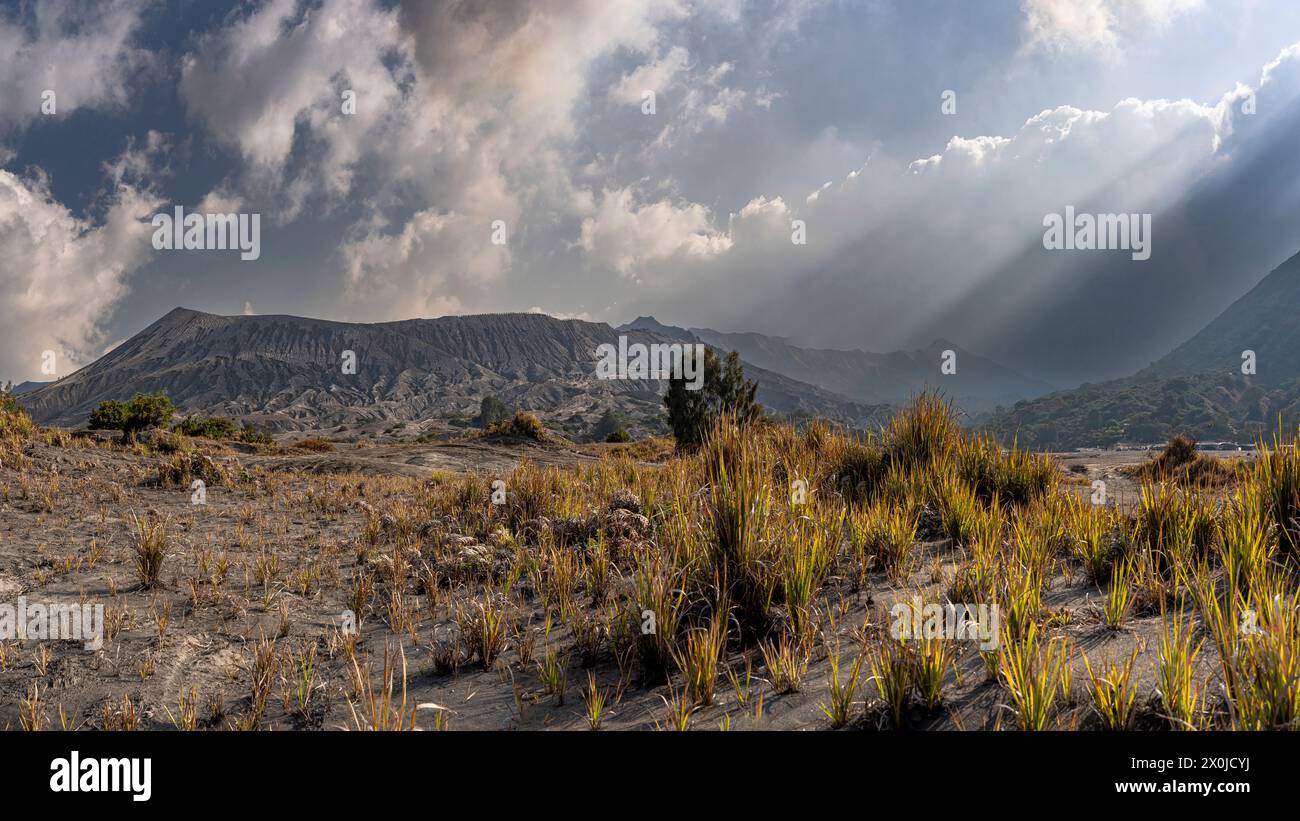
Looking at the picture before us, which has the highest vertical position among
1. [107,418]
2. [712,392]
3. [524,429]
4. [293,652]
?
[712,392]

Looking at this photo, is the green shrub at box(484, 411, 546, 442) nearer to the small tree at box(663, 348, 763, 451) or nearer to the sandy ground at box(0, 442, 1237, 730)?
the small tree at box(663, 348, 763, 451)

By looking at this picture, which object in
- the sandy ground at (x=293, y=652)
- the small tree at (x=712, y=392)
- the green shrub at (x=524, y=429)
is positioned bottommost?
the sandy ground at (x=293, y=652)

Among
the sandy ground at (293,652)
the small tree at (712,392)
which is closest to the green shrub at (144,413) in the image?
A: the sandy ground at (293,652)

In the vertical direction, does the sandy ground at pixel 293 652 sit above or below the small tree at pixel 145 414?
below

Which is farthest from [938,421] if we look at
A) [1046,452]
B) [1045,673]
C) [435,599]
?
[435,599]

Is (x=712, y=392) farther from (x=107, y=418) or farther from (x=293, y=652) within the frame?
(x=293, y=652)

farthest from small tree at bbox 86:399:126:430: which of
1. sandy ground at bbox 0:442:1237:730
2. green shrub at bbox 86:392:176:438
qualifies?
sandy ground at bbox 0:442:1237:730

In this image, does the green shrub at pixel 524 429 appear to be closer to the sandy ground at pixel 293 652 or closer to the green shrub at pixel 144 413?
the green shrub at pixel 144 413

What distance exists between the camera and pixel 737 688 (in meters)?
3.18

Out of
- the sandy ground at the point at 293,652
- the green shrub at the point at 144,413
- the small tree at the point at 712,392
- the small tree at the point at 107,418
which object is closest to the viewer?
the sandy ground at the point at 293,652

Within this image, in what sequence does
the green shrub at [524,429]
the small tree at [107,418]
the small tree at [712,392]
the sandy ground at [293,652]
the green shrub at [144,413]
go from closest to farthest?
1. the sandy ground at [293,652]
2. the green shrub at [144,413]
3. the small tree at [107,418]
4. the small tree at [712,392]
5. the green shrub at [524,429]

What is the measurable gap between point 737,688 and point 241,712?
118 inches

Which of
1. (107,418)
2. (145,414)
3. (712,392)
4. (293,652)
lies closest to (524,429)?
(712,392)
